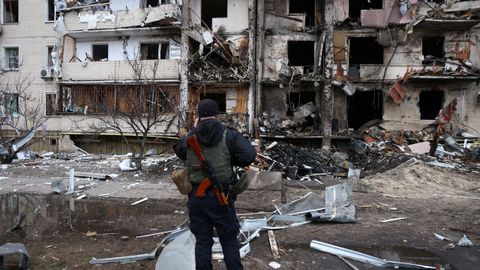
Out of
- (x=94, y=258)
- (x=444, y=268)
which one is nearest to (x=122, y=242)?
(x=94, y=258)

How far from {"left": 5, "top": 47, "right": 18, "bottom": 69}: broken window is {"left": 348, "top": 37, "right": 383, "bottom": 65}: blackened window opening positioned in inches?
919

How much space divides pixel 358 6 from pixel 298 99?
6.56 meters

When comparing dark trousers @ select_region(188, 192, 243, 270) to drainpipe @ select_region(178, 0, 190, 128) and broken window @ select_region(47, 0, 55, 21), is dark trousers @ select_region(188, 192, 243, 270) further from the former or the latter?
broken window @ select_region(47, 0, 55, 21)

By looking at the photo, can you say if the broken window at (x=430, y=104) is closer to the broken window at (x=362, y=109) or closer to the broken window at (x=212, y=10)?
the broken window at (x=362, y=109)

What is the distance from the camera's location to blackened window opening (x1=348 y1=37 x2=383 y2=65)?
2150cm

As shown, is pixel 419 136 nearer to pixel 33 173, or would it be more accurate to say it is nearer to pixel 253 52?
pixel 253 52

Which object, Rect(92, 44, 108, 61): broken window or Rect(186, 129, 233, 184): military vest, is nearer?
Rect(186, 129, 233, 184): military vest

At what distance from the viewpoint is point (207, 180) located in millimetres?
3529

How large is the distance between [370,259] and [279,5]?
61.3 feet

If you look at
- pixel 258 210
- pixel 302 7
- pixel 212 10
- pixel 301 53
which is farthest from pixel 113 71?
pixel 258 210

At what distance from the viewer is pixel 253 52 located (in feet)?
65.1

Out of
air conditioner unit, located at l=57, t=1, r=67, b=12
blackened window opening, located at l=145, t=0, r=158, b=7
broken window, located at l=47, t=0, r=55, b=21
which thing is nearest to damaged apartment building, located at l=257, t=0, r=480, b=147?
blackened window opening, located at l=145, t=0, r=158, b=7

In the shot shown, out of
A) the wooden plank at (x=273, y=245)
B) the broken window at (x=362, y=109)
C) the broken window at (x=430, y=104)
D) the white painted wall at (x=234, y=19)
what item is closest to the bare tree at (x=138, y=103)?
the white painted wall at (x=234, y=19)

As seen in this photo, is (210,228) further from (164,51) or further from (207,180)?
(164,51)
